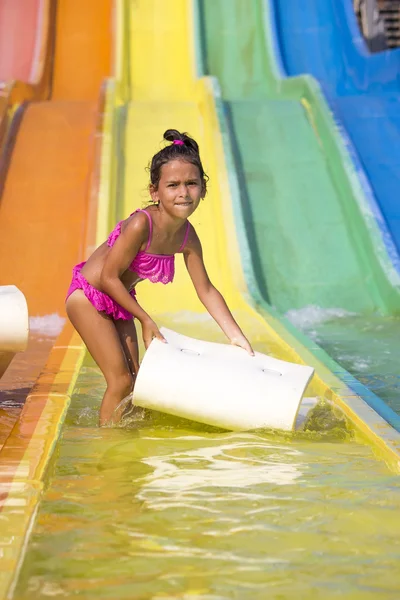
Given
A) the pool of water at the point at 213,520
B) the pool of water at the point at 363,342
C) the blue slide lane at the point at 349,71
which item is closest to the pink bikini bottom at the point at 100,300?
the pool of water at the point at 213,520

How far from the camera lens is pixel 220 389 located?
3.40 metres

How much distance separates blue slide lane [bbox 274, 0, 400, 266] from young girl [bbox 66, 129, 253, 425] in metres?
5.02

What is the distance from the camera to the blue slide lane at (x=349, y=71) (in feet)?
29.3

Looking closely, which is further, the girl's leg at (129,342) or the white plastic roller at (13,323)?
the girl's leg at (129,342)

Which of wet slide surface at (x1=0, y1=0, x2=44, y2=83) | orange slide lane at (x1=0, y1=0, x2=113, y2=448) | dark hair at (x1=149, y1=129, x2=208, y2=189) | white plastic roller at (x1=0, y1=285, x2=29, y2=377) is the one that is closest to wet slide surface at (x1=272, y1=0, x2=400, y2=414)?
dark hair at (x1=149, y1=129, x2=208, y2=189)

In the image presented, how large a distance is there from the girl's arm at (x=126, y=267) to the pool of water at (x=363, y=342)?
1.25 m

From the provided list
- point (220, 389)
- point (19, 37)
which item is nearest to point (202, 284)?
point (220, 389)

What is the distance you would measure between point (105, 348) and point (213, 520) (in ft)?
4.38

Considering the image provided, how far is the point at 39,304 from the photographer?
6.98m

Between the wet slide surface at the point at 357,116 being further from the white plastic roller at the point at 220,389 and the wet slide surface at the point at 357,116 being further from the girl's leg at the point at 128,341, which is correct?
the girl's leg at the point at 128,341

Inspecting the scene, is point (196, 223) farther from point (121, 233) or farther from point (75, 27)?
point (75, 27)

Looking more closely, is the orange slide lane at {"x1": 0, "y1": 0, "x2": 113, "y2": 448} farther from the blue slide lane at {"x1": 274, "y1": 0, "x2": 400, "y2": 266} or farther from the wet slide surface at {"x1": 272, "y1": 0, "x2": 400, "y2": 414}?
the blue slide lane at {"x1": 274, "y1": 0, "x2": 400, "y2": 266}

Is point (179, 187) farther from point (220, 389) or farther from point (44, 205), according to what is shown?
point (44, 205)

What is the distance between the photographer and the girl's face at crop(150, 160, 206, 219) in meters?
3.58
